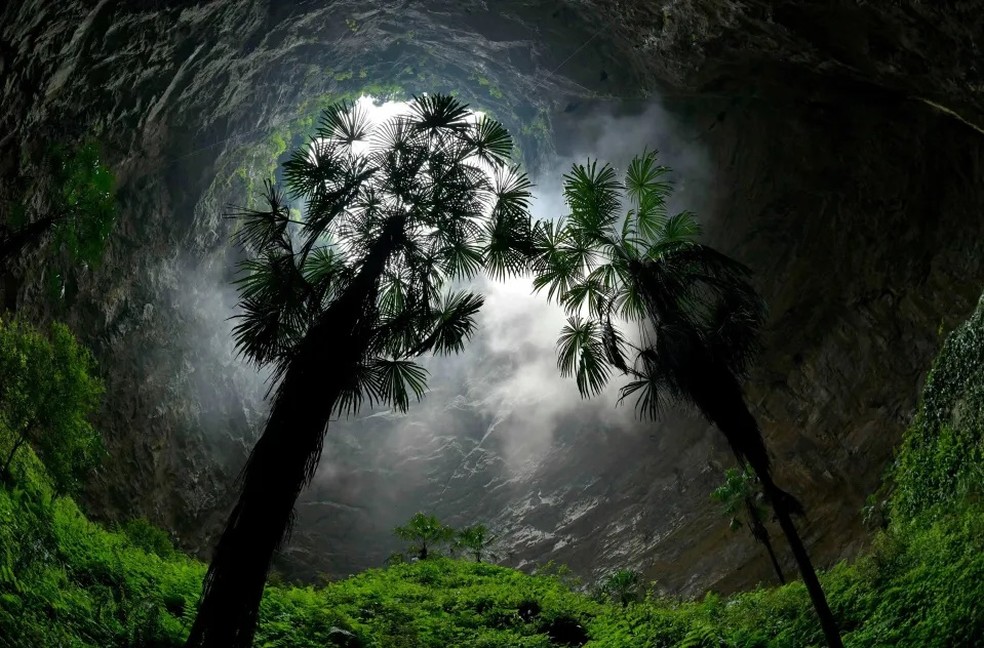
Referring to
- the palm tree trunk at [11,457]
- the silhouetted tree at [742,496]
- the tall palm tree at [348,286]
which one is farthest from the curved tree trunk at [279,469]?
the silhouetted tree at [742,496]

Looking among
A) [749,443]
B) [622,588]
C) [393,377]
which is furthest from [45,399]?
[622,588]

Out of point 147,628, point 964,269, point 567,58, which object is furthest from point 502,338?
point 147,628

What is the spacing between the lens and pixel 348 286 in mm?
6883

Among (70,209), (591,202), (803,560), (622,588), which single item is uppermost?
(70,209)

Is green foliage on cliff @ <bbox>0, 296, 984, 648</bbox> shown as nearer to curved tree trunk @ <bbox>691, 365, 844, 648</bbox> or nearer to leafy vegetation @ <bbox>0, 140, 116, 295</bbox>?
curved tree trunk @ <bbox>691, 365, 844, 648</bbox>

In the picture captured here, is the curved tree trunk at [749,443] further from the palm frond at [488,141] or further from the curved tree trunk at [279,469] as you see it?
the palm frond at [488,141]

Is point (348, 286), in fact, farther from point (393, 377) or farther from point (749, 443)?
point (749, 443)

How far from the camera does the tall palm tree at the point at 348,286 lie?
5168mm

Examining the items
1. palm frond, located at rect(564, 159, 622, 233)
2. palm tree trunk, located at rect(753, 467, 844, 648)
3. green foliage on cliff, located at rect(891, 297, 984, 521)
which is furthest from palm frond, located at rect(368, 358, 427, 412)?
green foliage on cliff, located at rect(891, 297, 984, 521)

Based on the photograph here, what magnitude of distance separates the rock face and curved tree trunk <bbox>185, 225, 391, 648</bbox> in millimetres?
7900

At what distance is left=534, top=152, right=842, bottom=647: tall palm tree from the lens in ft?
23.1

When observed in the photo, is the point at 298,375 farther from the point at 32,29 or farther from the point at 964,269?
the point at 964,269

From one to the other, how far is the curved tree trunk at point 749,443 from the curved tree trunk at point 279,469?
3.77 m

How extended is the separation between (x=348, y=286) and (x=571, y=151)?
19.0 metres
